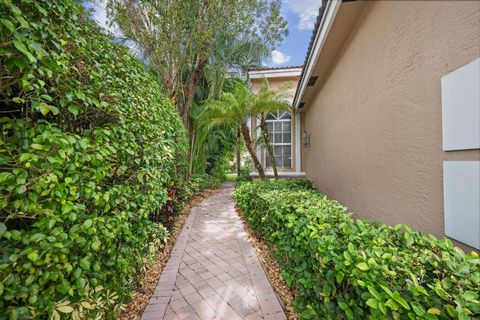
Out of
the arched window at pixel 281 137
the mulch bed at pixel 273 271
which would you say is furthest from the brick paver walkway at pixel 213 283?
the arched window at pixel 281 137

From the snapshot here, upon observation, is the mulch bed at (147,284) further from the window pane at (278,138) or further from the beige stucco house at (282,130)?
the window pane at (278,138)

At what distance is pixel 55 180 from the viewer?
5.10ft

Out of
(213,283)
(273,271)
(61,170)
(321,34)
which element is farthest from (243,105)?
(61,170)

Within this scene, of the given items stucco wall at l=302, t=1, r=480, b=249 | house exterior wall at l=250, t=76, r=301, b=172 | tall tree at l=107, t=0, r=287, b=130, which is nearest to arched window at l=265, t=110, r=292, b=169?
house exterior wall at l=250, t=76, r=301, b=172

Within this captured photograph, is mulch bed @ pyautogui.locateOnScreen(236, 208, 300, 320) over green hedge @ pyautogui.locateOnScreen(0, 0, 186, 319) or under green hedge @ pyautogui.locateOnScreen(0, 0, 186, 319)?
under

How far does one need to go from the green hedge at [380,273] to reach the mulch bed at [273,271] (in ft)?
1.71

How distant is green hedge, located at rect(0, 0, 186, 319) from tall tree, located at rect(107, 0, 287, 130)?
526 cm

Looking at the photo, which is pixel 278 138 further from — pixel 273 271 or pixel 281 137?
pixel 273 271

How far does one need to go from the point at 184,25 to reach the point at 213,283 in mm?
7708

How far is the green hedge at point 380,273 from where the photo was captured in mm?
1088

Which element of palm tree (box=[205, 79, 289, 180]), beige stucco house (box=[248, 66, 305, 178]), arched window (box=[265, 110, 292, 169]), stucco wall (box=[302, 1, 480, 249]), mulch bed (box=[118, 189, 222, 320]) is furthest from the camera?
arched window (box=[265, 110, 292, 169])

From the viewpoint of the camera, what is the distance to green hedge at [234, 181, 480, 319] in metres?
1.09

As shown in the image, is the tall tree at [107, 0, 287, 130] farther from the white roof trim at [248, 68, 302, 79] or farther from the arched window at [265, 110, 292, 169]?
the arched window at [265, 110, 292, 169]

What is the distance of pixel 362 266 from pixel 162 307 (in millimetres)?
2483
